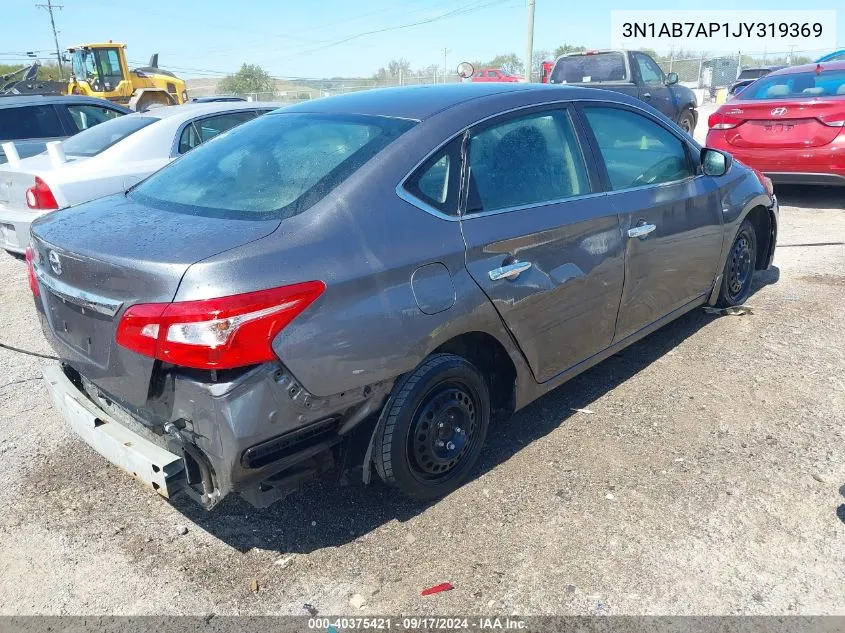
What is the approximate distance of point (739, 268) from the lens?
494cm

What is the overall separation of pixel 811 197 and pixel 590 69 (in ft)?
17.8

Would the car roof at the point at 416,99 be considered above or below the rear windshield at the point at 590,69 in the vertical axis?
below

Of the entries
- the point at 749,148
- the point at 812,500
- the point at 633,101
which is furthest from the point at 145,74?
the point at 812,500

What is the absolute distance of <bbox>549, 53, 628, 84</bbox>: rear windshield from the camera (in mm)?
12727

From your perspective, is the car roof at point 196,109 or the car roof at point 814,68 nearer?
the car roof at point 196,109

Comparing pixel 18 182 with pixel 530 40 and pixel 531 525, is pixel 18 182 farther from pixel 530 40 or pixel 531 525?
pixel 530 40

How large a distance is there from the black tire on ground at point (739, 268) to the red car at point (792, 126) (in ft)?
10.3

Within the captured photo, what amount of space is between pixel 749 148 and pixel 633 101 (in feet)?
15.9

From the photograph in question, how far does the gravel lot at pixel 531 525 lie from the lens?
8.24 ft

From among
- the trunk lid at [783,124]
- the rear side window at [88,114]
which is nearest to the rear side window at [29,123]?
the rear side window at [88,114]

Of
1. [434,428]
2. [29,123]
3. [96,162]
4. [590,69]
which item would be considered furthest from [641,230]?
[590,69]

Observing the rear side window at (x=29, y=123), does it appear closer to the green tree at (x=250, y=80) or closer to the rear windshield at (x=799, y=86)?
the rear windshield at (x=799, y=86)

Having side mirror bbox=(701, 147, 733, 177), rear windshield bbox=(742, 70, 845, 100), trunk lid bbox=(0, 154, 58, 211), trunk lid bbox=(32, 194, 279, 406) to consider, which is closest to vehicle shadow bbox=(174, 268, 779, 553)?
trunk lid bbox=(32, 194, 279, 406)

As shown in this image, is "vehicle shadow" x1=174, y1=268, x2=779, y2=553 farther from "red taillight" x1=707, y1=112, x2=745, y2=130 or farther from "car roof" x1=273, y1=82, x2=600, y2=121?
"red taillight" x1=707, y1=112, x2=745, y2=130
